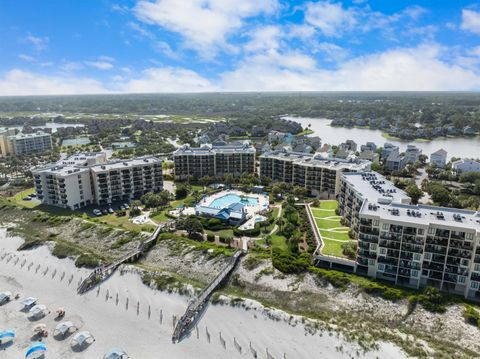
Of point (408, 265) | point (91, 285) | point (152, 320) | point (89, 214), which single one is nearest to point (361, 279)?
point (408, 265)

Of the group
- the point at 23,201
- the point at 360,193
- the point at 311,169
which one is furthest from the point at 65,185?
the point at 360,193

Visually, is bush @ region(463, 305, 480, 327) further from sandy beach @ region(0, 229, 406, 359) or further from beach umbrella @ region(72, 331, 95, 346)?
beach umbrella @ region(72, 331, 95, 346)

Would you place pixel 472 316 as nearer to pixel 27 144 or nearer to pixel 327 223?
pixel 327 223

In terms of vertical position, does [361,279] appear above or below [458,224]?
below

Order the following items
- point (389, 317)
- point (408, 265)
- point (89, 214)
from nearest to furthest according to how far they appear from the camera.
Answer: point (389, 317), point (408, 265), point (89, 214)

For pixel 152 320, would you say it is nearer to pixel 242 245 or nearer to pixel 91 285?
pixel 91 285

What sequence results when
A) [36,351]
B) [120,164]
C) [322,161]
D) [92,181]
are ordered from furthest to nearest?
1. [322,161]
2. [120,164]
3. [92,181]
4. [36,351]
